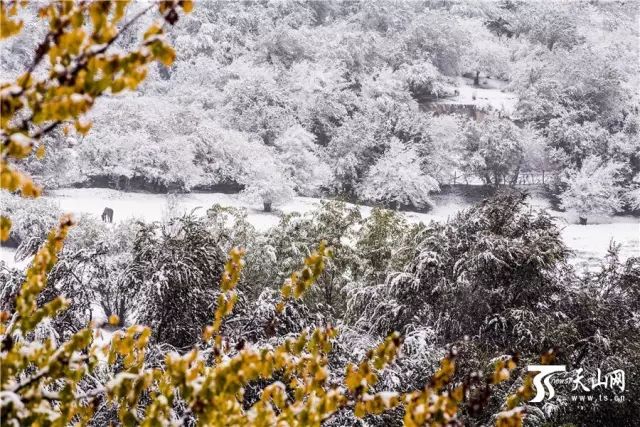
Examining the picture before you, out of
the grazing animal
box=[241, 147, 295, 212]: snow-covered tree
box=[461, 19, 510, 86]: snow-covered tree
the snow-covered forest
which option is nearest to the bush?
the snow-covered forest

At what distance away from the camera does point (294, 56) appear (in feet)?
85.6

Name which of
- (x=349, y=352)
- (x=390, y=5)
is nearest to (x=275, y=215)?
(x=349, y=352)

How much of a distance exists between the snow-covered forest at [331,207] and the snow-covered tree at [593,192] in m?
0.10

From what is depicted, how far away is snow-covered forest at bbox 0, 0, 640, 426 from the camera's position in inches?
69.2

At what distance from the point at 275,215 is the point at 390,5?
52.9 ft

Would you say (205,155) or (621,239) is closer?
(621,239)

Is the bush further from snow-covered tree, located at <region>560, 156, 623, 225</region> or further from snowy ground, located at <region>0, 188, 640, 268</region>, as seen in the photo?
snow-covered tree, located at <region>560, 156, 623, 225</region>

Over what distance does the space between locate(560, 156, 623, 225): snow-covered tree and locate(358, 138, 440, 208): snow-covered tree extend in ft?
15.7

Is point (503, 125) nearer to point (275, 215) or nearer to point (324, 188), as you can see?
point (324, 188)

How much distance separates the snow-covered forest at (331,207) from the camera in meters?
1.76

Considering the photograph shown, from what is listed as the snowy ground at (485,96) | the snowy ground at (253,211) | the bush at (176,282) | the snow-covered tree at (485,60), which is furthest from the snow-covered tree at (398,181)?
the bush at (176,282)

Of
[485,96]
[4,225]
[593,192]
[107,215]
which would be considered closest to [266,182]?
[107,215]

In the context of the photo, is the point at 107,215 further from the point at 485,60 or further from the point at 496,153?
the point at 485,60

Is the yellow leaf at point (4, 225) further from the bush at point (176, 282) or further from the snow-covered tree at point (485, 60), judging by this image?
the snow-covered tree at point (485, 60)
